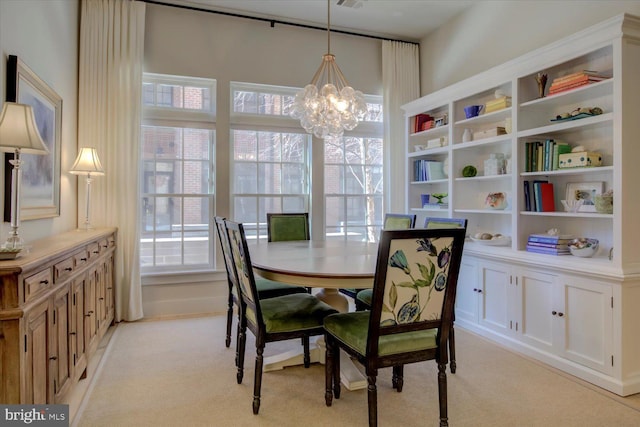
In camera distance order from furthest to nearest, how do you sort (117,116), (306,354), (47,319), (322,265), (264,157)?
(264,157) → (117,116) → (306,354) → (322,265) → (47,319)

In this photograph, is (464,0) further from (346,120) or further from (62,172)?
(62,172)

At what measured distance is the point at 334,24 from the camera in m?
4.66

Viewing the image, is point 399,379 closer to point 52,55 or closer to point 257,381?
point 257,381

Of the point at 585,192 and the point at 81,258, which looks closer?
the point at 81,258

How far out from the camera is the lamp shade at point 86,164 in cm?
331

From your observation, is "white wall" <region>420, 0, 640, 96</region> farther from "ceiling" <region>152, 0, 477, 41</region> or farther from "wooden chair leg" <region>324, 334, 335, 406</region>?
"wooden chair leg" <region>324, 334, 335, 406</region>

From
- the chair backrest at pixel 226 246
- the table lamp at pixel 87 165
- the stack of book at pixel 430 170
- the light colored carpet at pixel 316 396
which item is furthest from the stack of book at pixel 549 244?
the table lamp at pixel 87 165

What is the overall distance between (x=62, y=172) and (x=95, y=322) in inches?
50.4

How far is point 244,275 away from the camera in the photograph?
2.33 meters

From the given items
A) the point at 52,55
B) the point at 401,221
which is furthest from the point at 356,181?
the point at 52,55

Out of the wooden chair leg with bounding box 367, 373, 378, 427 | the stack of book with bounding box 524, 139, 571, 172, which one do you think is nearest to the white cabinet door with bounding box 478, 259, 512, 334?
the stack of book with bounding box 524, 139, 571, 172

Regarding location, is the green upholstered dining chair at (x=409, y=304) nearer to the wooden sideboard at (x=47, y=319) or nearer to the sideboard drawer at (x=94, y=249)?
the wooden sideboard at (x=47, y=319)

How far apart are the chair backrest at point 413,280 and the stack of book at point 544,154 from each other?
163 cm

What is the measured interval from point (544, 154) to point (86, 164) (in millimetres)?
3736
